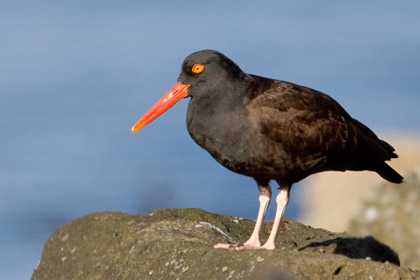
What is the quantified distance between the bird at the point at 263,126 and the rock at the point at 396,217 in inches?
104

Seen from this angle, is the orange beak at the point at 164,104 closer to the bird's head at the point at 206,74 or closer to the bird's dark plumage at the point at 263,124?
the bird's head at the point at 206,74

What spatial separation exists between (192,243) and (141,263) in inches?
23.5

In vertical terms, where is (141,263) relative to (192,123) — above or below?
below

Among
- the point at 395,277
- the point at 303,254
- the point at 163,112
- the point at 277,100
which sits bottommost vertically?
the point at 395,277

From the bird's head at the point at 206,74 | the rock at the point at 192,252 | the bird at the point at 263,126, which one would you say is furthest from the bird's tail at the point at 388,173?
the bird's head at the point at 206,74

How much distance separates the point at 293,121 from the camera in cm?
891

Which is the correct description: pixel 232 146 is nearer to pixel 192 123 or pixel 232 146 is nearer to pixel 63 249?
pixel 192 123

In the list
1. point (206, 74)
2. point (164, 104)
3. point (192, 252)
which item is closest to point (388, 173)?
point (206, 74)

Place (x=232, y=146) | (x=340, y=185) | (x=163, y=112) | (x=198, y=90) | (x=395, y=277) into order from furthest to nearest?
1. (x=340, y=185)
2. (x=163, y=112)
3. (x=198, y=90)
4. (x=232, y=146)
5. (x=395, y=277)

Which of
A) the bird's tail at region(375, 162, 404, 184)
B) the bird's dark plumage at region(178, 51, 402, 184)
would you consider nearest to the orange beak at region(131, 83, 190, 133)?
the bird's dark plumage at region(178, 51, 402, 184)

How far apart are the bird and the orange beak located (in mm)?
12

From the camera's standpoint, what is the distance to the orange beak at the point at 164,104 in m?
9.37

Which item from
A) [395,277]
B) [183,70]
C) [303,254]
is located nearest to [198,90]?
[183,70]

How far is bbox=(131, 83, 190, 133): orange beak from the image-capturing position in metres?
9.37
